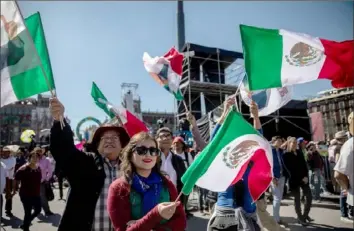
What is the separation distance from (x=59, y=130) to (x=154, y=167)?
89 cm

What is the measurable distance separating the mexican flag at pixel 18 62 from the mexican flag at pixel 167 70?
3.16m

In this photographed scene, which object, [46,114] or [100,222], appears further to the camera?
[46,114]

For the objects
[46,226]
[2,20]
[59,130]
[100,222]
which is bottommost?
[46,226]

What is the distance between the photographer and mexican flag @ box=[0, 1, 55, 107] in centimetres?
276

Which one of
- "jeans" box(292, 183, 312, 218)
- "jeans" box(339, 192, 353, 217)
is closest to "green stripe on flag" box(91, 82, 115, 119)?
"jeans" box(292, 183, 312, 218)

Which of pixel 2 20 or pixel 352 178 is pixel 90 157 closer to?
pixel 2 20

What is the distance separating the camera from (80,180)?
254 centimetres

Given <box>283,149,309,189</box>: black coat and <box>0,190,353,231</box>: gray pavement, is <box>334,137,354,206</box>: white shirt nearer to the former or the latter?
<box>0,190,353,231</box>: gray pavement

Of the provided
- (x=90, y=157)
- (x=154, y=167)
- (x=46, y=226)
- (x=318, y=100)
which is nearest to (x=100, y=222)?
(x=90, y=157)

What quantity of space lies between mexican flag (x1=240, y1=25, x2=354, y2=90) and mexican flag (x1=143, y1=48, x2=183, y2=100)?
2.64 metres

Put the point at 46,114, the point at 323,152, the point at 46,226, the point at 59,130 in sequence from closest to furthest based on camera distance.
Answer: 1. the point at 59,130
2. the point at 46,226
3. the point at 323,152
4. the point at 46,114

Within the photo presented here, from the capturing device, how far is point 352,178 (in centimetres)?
348

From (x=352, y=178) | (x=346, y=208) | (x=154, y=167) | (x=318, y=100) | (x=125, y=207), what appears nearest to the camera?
(x=125, y=207)

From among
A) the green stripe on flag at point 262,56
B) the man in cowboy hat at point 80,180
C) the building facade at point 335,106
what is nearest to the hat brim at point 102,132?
the man in cowboy hat at point 80,180
